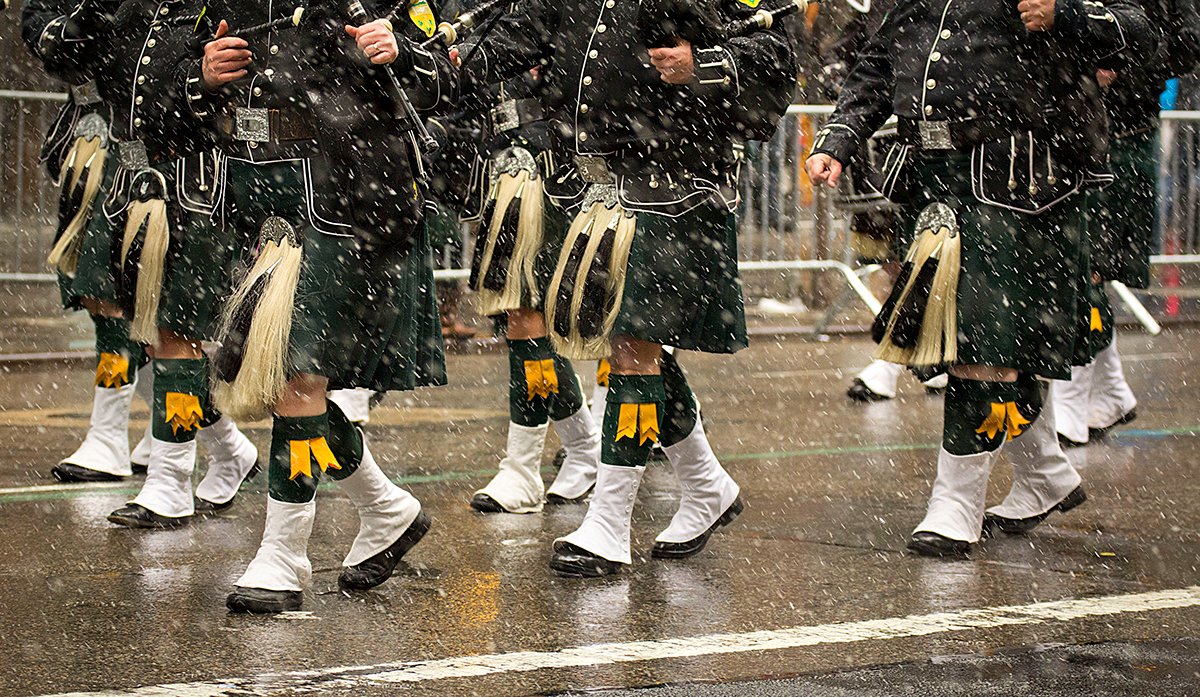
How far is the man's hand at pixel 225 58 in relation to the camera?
14.4 feet

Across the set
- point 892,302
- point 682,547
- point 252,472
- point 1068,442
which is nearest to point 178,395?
point 252,472

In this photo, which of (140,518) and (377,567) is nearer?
(377,567)

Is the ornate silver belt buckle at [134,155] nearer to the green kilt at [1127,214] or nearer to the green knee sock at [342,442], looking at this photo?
the green knee sock at [342,442]

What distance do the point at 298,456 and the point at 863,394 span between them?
5.14 m

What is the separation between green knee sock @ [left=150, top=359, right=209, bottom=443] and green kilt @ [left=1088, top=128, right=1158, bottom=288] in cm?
401

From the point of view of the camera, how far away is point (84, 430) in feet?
24.7

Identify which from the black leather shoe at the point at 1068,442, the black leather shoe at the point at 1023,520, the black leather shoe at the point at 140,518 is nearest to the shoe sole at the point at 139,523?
the black leather shoe at the point at 140,518

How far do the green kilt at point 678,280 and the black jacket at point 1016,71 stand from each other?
2.69 feet

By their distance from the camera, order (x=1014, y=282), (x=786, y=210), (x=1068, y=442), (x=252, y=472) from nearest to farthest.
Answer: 1. (x=1014, y=282)
2. (x=252, y=472)
3. (x=1068, y=442)
4. (x=786, y=210)

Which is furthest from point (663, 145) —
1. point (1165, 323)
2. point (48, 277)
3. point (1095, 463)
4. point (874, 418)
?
point (1165, 323)

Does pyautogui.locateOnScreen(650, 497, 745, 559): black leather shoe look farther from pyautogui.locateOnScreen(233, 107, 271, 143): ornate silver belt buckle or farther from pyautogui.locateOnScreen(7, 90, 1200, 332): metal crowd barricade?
pyautogui.locateOnScreen(7, 90, 1200, 332): metal crowd barricade

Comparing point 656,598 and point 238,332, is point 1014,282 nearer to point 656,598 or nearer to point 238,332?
point 656,598

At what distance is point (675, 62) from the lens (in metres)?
4.78

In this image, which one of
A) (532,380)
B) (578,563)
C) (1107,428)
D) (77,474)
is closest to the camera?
(578,563)
